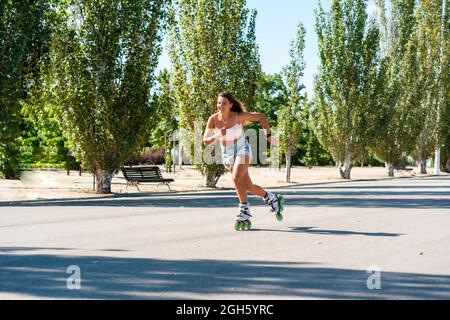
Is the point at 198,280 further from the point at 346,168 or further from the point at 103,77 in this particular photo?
the point at 346,168

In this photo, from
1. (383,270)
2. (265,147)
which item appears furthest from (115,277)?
(265,147)

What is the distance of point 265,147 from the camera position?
57.9 meters

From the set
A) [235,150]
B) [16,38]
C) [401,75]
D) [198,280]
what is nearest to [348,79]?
[401,75]

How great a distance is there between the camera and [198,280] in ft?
19.3

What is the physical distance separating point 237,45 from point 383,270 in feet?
70.0

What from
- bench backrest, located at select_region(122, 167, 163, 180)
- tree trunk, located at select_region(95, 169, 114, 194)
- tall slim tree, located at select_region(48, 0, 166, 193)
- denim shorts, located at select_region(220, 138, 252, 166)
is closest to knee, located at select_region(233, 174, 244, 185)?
denim shorts, located at select_region(220, 138, 252, 166)

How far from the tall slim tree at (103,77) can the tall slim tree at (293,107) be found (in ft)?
41.4

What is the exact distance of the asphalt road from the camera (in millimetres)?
5465

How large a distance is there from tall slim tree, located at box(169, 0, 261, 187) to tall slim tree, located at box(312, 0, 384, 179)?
39.1ft

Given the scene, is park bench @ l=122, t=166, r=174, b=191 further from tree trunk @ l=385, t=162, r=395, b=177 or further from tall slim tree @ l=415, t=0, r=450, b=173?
tall slim tree @ l=415, t=0, r=450, b=173

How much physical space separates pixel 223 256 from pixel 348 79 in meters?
31.7

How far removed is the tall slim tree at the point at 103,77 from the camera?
20.4 meters

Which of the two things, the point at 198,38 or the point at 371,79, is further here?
the point at 371,79
